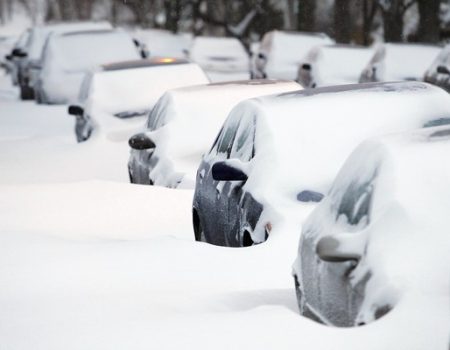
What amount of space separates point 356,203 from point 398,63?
16030 mm

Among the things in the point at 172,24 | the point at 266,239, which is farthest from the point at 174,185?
the point at 172,24

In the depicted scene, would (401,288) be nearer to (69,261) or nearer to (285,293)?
(285,293)

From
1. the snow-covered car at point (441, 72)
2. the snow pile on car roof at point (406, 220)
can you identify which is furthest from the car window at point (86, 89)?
the snow pile on car roof at point (406, 220)

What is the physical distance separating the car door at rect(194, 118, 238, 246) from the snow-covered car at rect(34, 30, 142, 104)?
14.7 m

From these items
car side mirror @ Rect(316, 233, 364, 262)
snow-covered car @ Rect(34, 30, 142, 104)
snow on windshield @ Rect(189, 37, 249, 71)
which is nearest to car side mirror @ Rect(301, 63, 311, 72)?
snow-covered car @ Rect(34, 30, 142, 104)

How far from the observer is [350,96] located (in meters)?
8.70

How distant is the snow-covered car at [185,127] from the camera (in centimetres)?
1179

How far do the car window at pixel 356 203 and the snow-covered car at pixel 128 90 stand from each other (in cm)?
1002

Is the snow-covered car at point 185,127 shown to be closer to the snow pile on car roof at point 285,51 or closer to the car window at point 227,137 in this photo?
the car window at point 227,137

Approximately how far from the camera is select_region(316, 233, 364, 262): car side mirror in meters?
5.33

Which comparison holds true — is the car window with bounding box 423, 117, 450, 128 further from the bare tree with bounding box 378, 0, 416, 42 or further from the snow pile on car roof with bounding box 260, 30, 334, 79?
the bare tree with bounding box 378, 0, 416, 42

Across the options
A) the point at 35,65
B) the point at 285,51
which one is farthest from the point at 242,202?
the point at 285,51

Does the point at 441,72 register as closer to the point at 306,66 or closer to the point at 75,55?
the point at 306,66

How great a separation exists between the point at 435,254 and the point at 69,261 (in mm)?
3140
